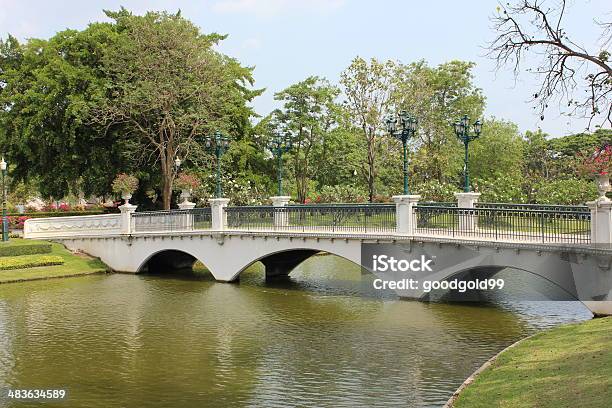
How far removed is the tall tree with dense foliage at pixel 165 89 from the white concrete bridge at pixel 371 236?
649cm

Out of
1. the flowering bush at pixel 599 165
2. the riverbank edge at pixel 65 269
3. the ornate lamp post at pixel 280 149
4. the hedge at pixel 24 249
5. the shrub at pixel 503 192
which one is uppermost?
the ornate lamp post at pixel 280 149

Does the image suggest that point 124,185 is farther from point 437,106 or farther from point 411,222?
point 437,106

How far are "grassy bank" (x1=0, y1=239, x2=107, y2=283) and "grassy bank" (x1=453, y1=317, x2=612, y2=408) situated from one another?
22.0 meters

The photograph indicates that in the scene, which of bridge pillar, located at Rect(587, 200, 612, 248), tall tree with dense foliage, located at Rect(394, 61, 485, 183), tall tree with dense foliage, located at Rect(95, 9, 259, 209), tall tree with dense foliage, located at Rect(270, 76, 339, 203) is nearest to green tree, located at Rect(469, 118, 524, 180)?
tall tree with dense foliage, located at Rect(394, 61, 485, 183)

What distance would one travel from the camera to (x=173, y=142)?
3881 centimetres

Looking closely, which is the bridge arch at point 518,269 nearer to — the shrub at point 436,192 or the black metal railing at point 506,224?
the black metal railing at point 506,224

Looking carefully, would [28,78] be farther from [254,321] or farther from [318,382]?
[318,382]

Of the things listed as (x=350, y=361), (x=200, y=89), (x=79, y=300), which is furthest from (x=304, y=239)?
(x=200, y=89)

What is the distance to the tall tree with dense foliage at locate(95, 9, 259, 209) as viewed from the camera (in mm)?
36375

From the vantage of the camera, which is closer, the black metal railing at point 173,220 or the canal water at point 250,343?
the canal water at point 250,343

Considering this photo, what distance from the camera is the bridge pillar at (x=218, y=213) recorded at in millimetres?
28297

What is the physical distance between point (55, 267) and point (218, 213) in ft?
27.8

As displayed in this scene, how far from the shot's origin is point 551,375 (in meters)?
11.2

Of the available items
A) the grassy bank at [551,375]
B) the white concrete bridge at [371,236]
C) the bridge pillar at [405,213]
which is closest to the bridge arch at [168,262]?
the white concrete bridge at [371,236]
